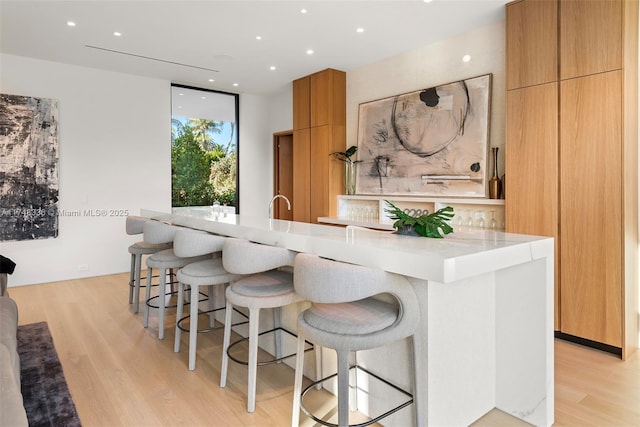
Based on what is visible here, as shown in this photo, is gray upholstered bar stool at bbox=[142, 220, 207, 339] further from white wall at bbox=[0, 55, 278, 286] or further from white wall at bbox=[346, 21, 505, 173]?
white wall at bbox=[346, 21, 505, 173]

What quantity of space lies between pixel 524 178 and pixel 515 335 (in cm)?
186

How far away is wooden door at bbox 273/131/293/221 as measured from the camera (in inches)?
286

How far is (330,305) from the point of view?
1.99m

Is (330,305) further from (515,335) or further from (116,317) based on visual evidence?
(116,317)

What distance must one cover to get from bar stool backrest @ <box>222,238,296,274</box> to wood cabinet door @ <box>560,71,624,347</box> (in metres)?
2.39

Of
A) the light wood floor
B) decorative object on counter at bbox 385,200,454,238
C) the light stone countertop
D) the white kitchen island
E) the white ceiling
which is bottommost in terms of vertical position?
the light wood floor

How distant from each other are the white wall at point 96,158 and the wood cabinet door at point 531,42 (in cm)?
482

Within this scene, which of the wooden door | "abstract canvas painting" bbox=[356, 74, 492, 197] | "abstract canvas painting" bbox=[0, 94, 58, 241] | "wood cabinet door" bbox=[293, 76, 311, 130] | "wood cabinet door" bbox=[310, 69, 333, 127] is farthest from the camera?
the wooden door

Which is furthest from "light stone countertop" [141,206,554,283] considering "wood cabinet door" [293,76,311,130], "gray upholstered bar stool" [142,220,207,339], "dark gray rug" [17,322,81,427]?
"wood cabinet door" [293,76,311,130]

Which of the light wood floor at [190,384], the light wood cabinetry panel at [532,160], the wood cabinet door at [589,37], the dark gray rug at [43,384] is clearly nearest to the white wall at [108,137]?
the light wood cabinetry panel at [532,160]

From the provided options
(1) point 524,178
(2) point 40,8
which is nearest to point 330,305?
(1) point 524,178

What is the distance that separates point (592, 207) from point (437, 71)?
2.30 metres

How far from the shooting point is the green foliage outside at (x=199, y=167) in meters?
6.47

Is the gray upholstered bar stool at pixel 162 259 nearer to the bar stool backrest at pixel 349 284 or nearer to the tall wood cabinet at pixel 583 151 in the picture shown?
the bar stool backrest at pixel 349 284
